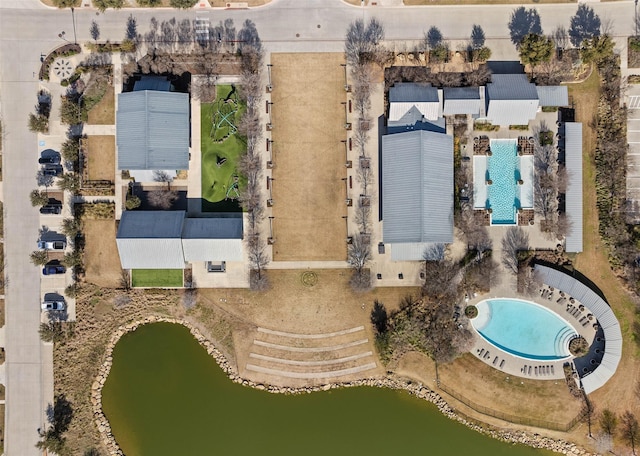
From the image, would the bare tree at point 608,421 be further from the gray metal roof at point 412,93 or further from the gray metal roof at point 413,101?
the gray metal roof at point 412,93

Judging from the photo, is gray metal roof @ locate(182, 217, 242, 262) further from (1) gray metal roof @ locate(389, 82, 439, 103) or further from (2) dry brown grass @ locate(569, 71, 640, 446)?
(2) dry brown grass @ locate(569, 71, 640, 446)

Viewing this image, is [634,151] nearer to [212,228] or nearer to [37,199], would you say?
[212,228]

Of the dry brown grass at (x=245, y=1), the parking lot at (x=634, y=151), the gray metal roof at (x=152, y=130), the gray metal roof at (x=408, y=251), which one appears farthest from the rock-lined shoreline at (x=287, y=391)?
the dry brown grass at (x=245, y=1)

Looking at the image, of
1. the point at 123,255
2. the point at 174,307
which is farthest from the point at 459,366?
the point at 123,255

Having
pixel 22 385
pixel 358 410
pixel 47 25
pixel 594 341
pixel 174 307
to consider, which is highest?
pixel 47 25

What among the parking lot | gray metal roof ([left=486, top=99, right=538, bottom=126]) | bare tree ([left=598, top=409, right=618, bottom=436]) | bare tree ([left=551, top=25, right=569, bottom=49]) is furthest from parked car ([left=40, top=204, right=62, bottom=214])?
bare tree ([left=598, top=409, right=618, bottom=436])

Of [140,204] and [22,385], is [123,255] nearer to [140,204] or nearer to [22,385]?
[140,204]

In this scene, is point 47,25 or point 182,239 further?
point 47,25
